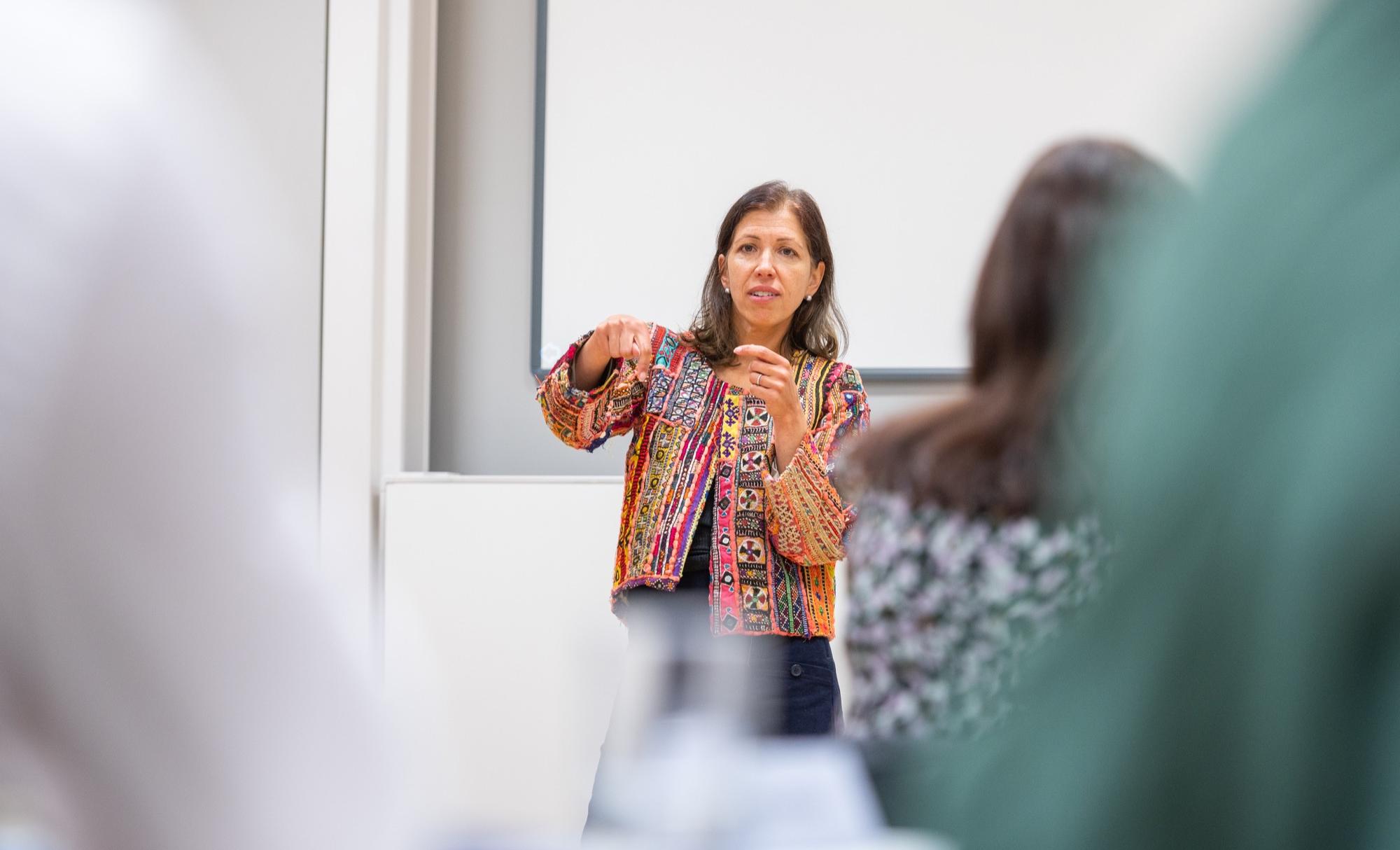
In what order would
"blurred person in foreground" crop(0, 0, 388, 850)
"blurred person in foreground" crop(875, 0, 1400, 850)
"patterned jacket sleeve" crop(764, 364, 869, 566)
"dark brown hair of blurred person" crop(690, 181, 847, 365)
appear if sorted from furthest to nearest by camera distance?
"dark brown hair of blurred person" crop(690, 181, 847, 365), "patterned jacket sleeve" crop(764, 364, 869, 566), "blurred person in foreground" crop(0, 0, 388, 850), "blurred person in foreground" crop(875, 0, 1400, 850)

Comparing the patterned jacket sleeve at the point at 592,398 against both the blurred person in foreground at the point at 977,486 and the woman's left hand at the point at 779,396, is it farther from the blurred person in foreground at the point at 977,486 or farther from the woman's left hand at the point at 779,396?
the blurred person in foreground at the point at 977,486

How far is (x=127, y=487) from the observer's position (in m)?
0.44

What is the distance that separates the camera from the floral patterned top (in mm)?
608

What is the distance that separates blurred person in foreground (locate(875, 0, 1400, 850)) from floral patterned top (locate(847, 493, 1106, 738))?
A: 6.6 inches

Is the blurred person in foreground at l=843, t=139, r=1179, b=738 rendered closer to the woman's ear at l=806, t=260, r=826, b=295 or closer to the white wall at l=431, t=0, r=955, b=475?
the woman's ear at l=806, t=260, r=826, b=295

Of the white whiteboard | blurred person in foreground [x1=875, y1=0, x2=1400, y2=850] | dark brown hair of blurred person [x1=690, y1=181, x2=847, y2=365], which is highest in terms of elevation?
the white whiteboard

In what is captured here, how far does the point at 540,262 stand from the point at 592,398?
1.11 m

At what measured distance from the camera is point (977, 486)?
0.86 meters

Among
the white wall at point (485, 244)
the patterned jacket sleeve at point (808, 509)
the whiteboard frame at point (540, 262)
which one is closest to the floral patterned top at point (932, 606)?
the patterned jacket sleeve at point (808, 509)

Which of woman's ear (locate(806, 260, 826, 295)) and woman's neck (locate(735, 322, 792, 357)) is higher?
woman's ear (locate(806, 260, 826, 295))

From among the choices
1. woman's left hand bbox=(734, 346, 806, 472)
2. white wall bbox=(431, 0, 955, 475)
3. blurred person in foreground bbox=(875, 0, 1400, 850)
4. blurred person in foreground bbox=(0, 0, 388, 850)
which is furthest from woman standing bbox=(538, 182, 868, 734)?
blurred person in foreground bbox=(875, 0, 1400, 850)

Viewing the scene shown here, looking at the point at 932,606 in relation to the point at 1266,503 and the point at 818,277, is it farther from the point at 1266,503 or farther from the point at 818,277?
the point at 818,277

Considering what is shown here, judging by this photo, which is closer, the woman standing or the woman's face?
the woman standing

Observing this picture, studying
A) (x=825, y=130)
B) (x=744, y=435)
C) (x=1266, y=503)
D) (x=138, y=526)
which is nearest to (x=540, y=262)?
(x=825, y=130)
